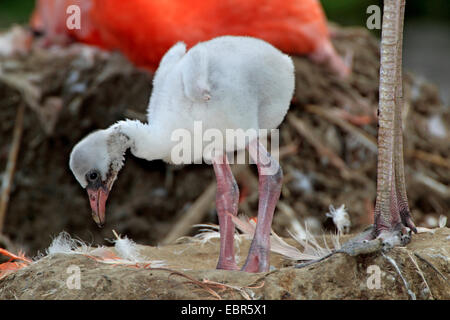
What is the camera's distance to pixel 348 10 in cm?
449

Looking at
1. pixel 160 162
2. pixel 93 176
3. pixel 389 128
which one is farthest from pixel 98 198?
pixel 160 162

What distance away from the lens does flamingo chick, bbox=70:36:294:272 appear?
1.37 m

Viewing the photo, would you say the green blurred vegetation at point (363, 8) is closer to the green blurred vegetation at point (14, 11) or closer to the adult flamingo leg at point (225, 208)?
the green blurred vegetation at point (14, 11)

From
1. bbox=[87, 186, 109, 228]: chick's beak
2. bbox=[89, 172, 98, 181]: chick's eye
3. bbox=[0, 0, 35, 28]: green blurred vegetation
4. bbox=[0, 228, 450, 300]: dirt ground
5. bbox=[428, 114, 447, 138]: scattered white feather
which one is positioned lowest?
bbox=[0, 228, 450, 300]: dirt ground

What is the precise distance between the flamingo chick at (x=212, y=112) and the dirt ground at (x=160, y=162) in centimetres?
110

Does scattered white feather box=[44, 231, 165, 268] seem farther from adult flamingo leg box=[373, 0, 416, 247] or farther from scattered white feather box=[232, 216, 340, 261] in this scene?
adult flamingo leg box=[373, 0, 416, 247]

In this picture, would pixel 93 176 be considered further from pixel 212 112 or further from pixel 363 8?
pixel 363 8

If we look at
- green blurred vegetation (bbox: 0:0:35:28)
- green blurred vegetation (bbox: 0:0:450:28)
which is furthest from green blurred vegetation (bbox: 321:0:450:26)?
green blurred vegetation (bbox: 0:0:35:28)

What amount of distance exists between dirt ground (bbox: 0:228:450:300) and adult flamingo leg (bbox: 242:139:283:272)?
0.17 metres

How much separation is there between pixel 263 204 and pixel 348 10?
10.7 ft

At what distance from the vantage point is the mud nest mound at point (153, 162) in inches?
105

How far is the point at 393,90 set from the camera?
4.40 feet

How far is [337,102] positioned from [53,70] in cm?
114
